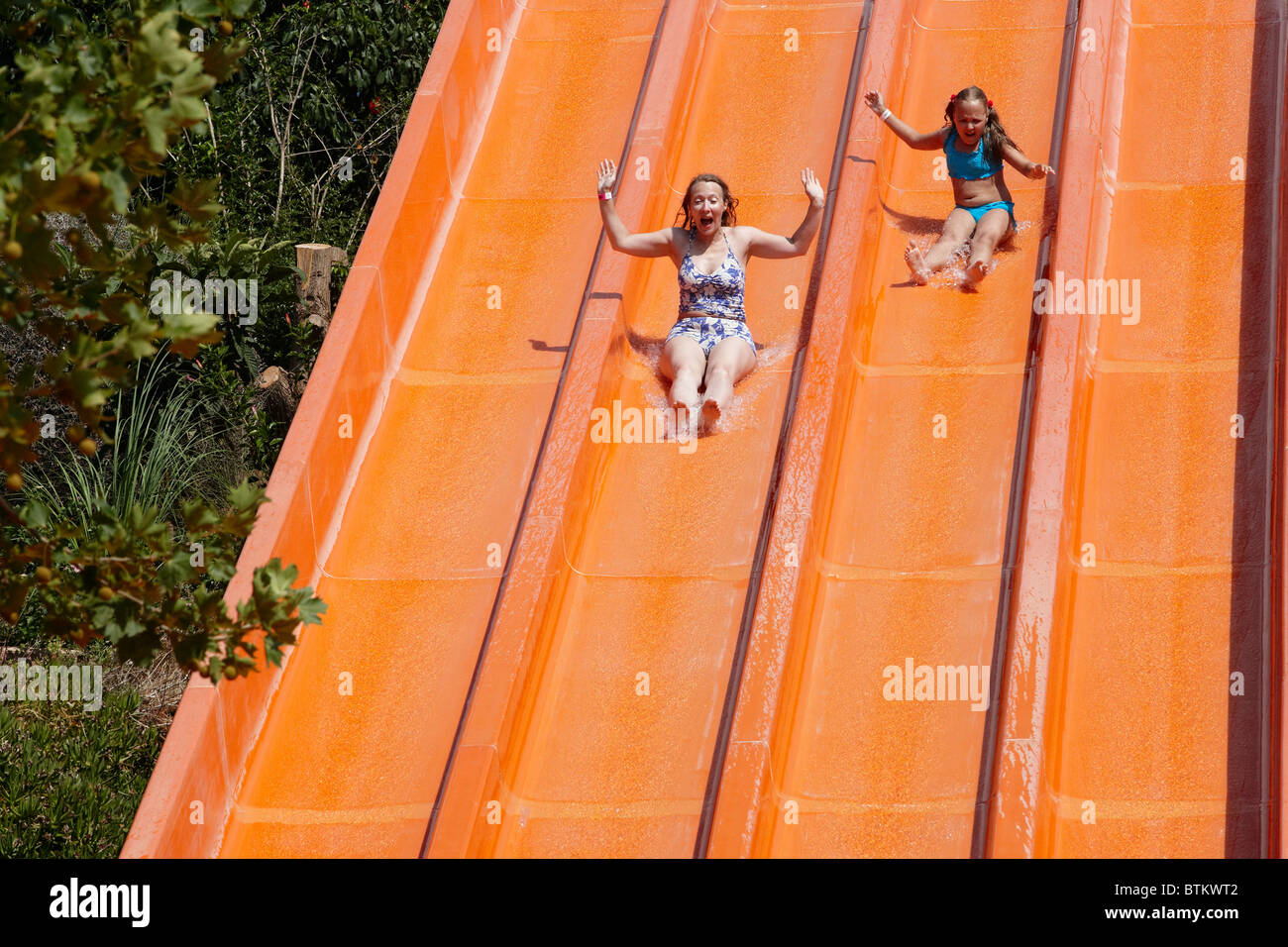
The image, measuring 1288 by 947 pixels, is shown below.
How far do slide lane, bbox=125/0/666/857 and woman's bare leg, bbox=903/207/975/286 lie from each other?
5.50ft

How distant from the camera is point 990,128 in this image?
7.65 metres

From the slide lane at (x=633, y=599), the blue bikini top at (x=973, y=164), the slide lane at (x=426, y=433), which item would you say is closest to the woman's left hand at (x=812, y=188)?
the slide lane at (x=633, y=599)

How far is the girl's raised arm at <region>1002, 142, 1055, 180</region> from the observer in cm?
756

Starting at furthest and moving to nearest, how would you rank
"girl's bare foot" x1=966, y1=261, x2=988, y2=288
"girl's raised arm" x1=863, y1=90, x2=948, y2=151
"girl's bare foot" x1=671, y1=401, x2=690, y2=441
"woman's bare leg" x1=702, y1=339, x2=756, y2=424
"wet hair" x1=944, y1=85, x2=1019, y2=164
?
"girl's raised arm" x1=863, y1=90, x2=948, y2=151 < "wet hair" x1=944, y1=85, x2=1019, y2=164 < "girl's bare foot" x1=966, y1=261, x2=988, y2=288 < "girl's bare foot" x1=671, y1=401, x2=690, y2=441 < "woman's bare leg" x1=702, y1=339, x2=756, y2=424

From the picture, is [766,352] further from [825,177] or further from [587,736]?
[587,736]

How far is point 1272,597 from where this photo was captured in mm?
5871

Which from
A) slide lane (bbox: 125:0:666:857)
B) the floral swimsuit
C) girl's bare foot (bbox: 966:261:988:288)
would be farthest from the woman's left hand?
slide lane (bbox: 125:0:666:857)

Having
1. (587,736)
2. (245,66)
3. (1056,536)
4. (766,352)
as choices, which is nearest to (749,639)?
(587,736)

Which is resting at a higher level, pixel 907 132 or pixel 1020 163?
pixel 907 132

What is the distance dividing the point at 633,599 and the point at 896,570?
3.70 feet

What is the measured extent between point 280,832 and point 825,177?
14.6 feet

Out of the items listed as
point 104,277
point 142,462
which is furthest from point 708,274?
point 142,462

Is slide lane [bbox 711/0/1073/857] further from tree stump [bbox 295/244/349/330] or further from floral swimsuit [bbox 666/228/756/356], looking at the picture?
tree stump [bbox 295/244/349/330]

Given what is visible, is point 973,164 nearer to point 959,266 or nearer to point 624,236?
point 959,266
